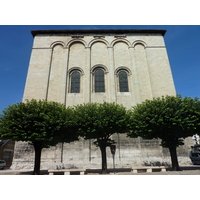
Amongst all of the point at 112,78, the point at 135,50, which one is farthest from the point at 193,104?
the point at 135,50

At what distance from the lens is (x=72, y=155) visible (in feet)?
53.6

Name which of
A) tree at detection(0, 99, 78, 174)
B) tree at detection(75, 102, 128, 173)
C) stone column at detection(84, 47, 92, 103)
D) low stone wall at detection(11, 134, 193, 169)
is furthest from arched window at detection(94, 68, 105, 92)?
tree at detection(0, 99, 78, 174)

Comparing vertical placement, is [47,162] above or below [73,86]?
below

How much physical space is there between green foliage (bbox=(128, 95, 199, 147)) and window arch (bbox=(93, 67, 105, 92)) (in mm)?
7521

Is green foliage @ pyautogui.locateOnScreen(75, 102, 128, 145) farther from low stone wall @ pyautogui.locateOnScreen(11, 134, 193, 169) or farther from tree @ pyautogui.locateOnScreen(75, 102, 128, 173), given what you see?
low stone wall @ pyautogui.locateOnScreen(11, 134, 193, 169)

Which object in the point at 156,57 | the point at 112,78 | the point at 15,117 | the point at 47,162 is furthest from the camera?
the point at 156,57

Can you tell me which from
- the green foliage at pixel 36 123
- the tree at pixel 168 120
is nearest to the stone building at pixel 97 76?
the tree at pixel 168 120

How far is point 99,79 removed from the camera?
20.0 m

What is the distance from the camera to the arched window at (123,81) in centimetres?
1958

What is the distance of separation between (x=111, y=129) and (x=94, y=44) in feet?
45.3

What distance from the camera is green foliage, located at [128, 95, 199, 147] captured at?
11.8 metres

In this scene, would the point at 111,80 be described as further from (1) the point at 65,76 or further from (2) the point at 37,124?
(2) the point at 37,124

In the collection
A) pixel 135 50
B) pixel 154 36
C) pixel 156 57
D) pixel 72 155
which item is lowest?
pixel 72 155

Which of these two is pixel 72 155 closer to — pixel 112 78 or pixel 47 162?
pixel 47 162
